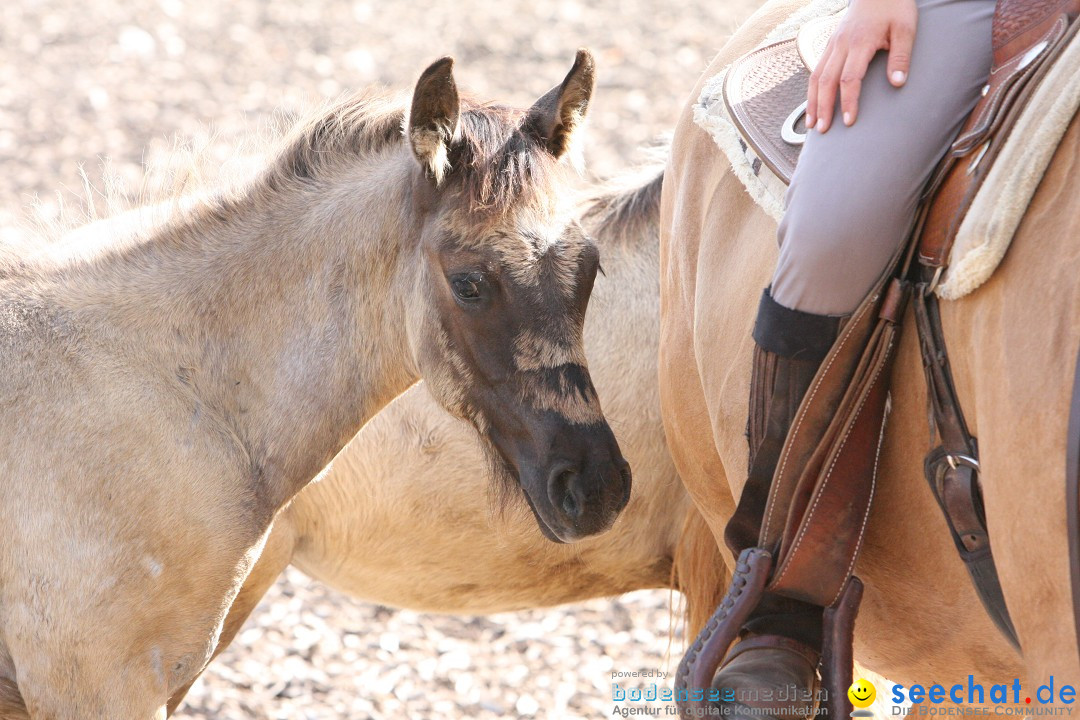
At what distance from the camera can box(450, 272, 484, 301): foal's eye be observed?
8.05 ft

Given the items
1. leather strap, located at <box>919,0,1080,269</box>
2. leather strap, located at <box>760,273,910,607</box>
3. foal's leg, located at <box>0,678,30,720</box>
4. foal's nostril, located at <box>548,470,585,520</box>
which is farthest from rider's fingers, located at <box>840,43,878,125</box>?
foal's leg, located at <box>0,678,30,720</box>

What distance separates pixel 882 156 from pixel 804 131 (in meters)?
0.42

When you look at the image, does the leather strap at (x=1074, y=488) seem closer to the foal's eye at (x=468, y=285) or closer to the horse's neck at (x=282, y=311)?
the foal's eye at (x=468, y=285)

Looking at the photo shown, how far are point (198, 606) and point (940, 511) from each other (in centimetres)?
168

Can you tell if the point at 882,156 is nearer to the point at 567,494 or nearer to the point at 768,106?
the point at 768,106

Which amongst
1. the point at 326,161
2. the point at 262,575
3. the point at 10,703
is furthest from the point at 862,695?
the point at 10,703

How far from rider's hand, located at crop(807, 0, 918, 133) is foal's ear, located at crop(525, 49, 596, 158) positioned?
2.32 feet

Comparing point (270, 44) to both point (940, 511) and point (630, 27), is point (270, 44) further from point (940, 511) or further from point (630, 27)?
point (940, 511)

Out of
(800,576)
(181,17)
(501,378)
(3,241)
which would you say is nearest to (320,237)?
(501,378)

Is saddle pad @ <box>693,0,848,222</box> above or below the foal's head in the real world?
above

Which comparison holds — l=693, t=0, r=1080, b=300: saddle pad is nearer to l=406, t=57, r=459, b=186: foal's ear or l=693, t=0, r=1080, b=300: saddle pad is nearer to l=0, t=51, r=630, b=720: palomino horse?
l=0, t=51, r=630, b=720: palomino horse

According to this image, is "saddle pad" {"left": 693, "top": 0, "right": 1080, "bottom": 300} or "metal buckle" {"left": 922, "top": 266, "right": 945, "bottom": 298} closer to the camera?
"saddle pad" {"left": 693, "top": 0, "right": 1080, "bottom": 300}

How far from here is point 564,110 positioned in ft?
8.78

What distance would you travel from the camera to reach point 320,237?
260 cm
